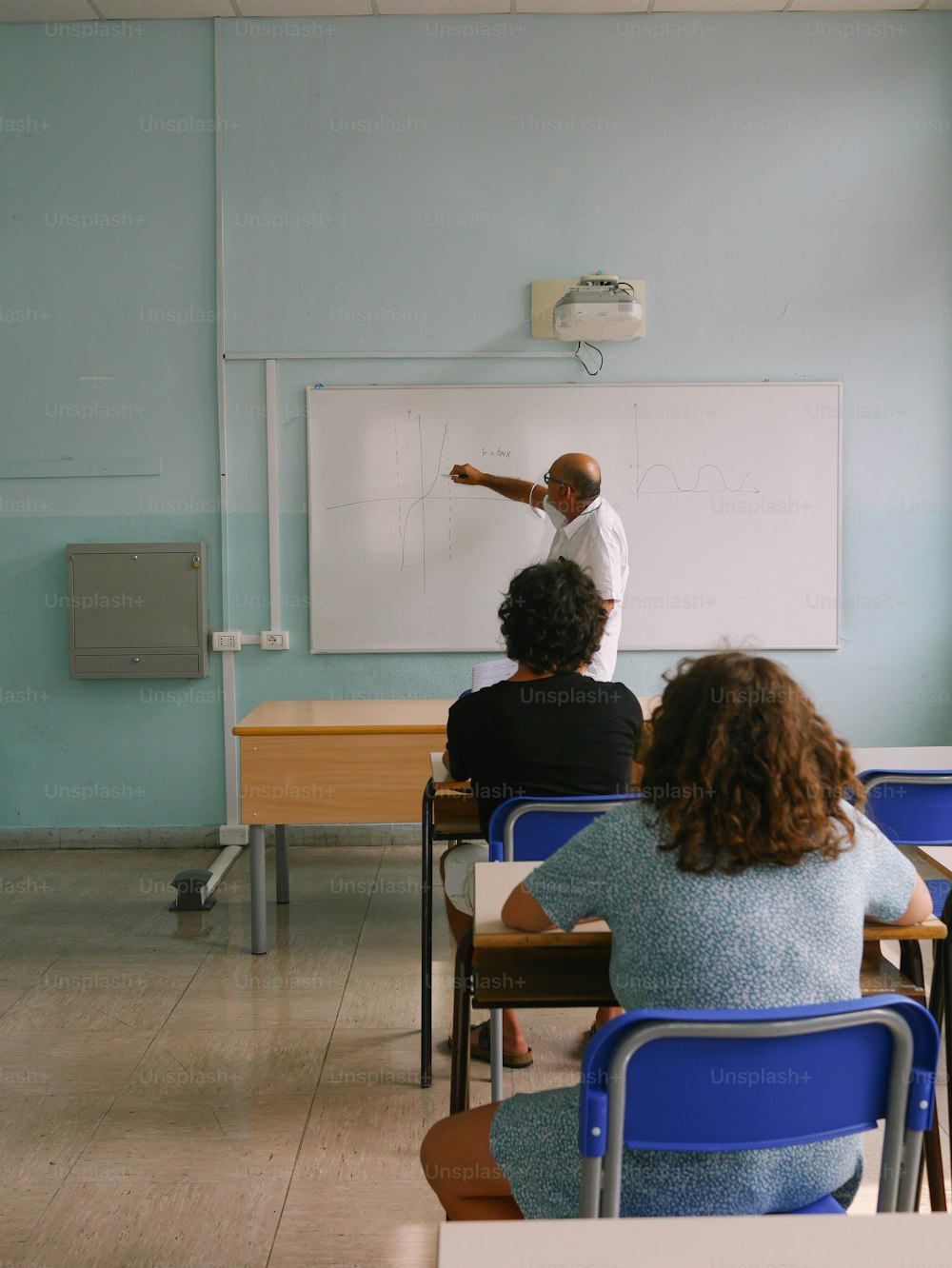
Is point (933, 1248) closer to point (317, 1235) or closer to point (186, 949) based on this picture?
point (317, 1235)

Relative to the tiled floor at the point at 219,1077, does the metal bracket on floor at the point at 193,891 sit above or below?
above

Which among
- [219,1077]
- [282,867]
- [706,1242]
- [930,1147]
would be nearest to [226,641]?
[282,867]

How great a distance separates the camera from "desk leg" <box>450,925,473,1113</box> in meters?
1.76

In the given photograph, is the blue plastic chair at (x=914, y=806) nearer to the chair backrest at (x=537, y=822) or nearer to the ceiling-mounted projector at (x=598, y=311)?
the chair backrest at (x=537, y=822)

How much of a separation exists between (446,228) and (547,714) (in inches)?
114

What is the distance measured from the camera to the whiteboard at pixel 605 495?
15.1 ft

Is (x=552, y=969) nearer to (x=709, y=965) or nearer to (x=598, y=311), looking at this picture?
(x=709, y=965)

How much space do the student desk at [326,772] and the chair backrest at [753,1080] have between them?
2.37 metres

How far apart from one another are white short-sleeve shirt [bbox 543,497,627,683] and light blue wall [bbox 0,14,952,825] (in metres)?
0.84

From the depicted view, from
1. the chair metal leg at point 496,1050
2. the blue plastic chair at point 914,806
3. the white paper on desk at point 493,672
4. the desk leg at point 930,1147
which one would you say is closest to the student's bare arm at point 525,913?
the desk leg at point 930,1147

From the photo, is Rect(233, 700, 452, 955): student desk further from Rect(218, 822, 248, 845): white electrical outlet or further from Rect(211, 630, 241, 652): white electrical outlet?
Rect(218, 822, 248, 845): white electrical outlet

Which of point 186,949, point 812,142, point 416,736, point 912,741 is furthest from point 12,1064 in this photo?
point 812,142

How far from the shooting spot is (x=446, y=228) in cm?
461

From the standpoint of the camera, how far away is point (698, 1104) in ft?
3.88
